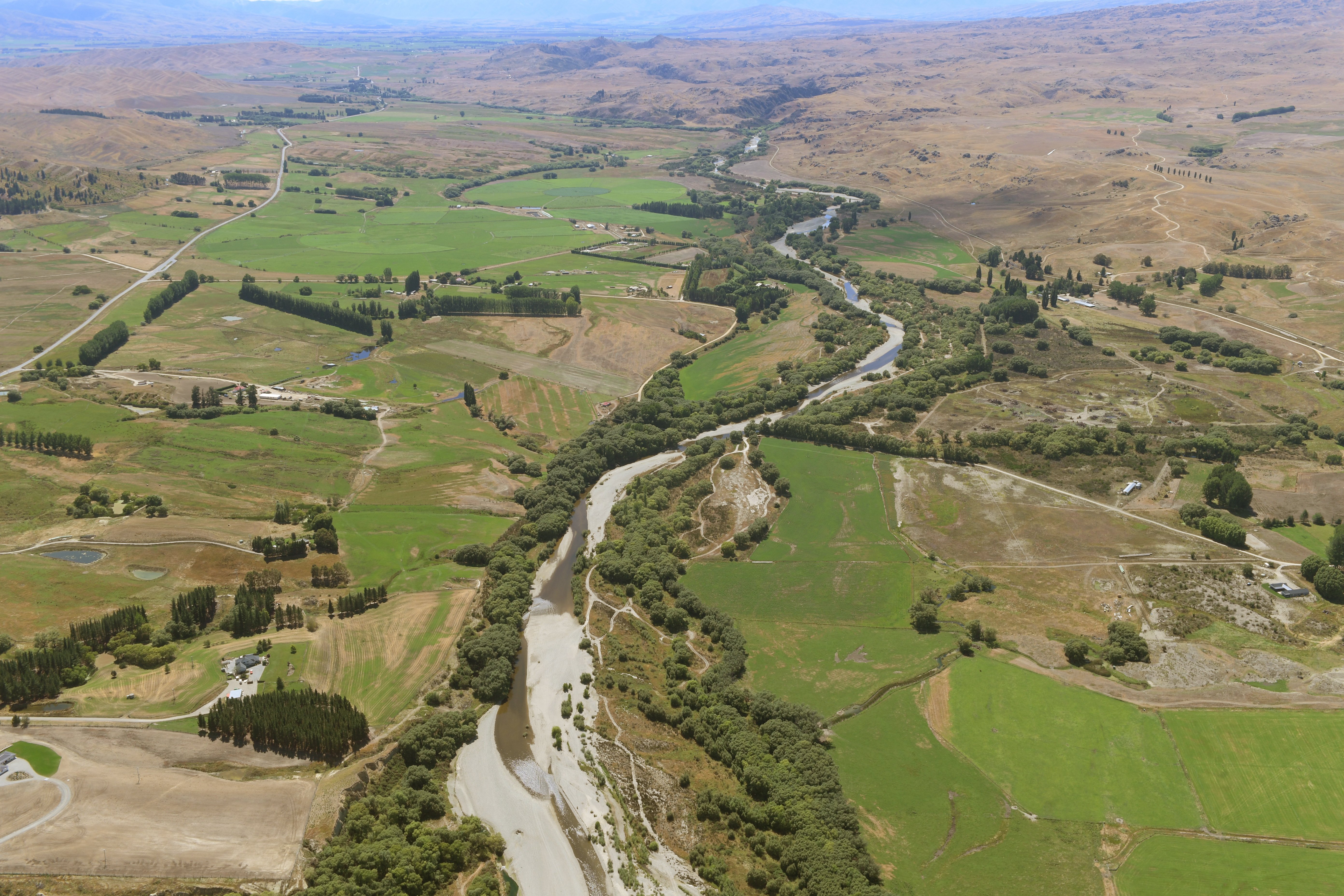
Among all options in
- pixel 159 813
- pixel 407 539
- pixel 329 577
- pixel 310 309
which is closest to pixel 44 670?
pixel 159 813

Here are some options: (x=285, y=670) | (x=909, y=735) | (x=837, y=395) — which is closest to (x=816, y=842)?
(x=909, y=735)

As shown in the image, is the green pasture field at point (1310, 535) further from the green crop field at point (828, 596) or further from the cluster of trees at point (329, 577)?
the cluster of trees at point (329, 577)

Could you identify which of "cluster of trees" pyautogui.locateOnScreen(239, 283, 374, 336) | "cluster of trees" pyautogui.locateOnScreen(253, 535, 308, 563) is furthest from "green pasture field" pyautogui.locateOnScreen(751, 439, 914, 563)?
"cluster of trees" pyautogui.locateOnScreen(239, 283, 374, 336)

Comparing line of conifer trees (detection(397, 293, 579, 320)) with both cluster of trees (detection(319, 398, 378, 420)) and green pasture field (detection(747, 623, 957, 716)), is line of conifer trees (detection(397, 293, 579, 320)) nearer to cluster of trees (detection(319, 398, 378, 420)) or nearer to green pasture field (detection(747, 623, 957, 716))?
cluster of trees (detection(319, 398, 378, 420))

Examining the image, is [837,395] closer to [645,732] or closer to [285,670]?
[645,732]

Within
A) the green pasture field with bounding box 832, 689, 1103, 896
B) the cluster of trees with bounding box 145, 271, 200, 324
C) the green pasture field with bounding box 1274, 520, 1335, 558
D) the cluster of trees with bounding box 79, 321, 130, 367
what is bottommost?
the green pasture field with bounding box 832, 689, 1103, 896

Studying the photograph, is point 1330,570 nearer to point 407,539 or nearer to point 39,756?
point 407,539

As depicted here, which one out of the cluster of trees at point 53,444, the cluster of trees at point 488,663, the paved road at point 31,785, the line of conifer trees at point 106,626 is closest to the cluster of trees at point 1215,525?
the cluster of trees at point 488,663

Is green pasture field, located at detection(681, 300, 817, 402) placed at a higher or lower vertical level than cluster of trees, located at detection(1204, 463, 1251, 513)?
higher
